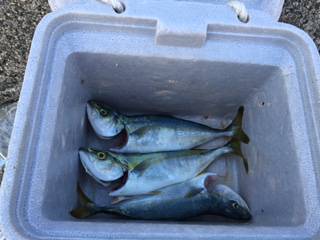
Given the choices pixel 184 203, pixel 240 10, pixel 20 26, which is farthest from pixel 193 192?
pixel 20 26

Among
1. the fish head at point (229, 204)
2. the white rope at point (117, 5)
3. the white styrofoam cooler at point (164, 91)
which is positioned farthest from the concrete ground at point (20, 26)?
the fish head at point (229, 204)

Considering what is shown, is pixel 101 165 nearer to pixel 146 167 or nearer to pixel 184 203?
pixel 146 167

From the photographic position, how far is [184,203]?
1.02m

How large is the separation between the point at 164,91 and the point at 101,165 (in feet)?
0.94

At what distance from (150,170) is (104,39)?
1.31 feet

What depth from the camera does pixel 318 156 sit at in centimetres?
77

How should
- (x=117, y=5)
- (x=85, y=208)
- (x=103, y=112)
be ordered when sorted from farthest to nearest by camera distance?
(x=103, y=112) < (x=85, y=208) < (x=117, y=5)

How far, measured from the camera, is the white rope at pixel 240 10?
2.79 ft

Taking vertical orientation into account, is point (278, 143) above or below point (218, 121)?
below

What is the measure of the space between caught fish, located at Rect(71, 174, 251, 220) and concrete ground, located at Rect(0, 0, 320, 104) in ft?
1.98

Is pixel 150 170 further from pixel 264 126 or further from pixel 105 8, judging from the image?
pixel 105 8

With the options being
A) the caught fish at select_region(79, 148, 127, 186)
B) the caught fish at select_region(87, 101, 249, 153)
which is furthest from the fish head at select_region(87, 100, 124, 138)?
the caught fish at select_region(79, 148, 127, 186)

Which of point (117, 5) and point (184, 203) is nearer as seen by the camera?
point (117, 5)

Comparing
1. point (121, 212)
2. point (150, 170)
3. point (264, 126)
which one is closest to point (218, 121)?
point (264, 126)
